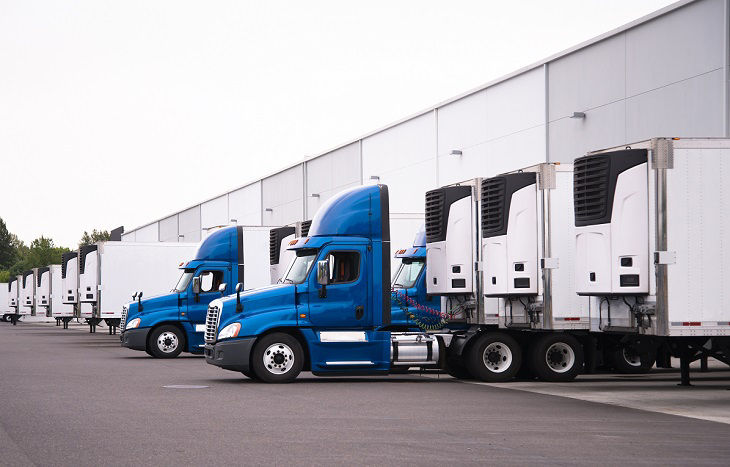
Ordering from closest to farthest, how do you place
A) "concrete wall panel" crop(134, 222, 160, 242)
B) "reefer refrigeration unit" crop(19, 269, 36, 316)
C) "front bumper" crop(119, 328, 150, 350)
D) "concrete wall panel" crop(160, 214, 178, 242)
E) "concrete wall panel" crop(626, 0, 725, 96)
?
"concrete wall panel" crop(626, 0, 725, 96), "front bumper" crop(119, 328, 150, 350), "reefer refrigeration unit" crop(19, 269, 36, 316), "concrete wall panel" crop(160, 214, 178, 242), "concrete wall panel" crop(134, 222, 160, 242)

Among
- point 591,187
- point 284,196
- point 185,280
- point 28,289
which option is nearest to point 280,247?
point 185,280

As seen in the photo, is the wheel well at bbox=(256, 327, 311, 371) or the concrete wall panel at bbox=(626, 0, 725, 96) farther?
the concrete wall panel at bbox=(626, 0, 725, 96)

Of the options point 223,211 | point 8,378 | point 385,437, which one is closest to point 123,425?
point 385,437

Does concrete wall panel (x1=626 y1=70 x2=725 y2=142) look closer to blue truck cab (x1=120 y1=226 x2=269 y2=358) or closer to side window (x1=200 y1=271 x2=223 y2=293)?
blue truck cab (x1=120 y1=226 x2=269 y2=358)

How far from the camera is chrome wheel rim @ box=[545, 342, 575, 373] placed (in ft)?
68.0

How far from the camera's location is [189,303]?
29812 mm

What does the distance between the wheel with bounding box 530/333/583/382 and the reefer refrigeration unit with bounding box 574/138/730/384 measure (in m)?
3.83

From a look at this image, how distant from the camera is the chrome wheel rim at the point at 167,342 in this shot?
98.5 feet

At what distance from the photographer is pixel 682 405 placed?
1669 centimetres

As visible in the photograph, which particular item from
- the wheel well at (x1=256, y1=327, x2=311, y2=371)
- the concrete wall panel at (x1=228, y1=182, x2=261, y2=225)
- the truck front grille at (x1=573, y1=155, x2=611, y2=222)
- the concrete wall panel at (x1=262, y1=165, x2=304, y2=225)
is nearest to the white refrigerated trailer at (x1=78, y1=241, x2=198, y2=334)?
the concrete wall panel at (x1=262, y1=165, x2=304, y2=225)

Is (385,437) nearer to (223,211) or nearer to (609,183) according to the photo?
(609,183)

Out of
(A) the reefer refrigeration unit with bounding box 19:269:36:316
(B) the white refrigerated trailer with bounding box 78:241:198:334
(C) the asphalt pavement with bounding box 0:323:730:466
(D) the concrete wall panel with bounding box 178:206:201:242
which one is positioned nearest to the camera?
(C) the asphalt pavement with bounding box 0:323:730:466

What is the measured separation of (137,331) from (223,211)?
46.9 metres

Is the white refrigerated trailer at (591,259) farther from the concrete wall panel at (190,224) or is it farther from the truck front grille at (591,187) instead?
the concrete wall panel at (190,224)
